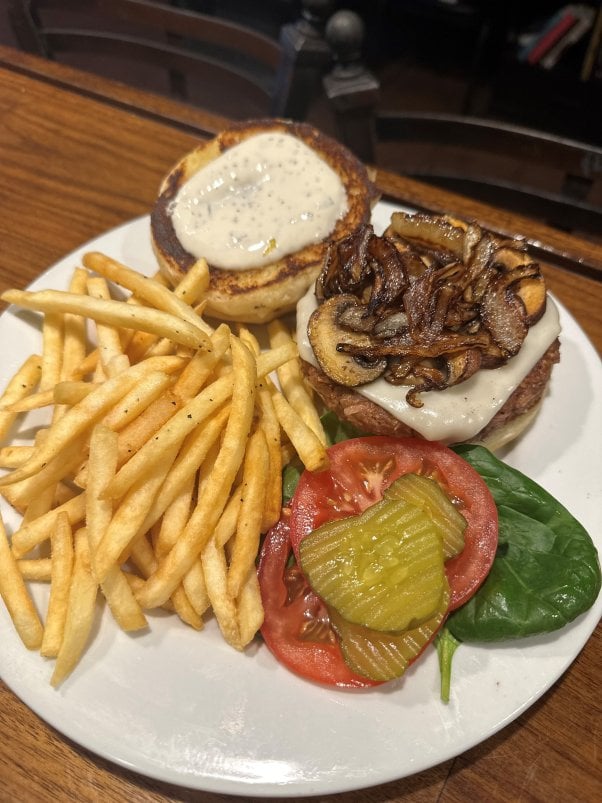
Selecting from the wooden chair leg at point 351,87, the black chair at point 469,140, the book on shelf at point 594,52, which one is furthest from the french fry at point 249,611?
the book on shelf at point 594,52

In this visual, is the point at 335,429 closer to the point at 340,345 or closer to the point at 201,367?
the point at 340,345

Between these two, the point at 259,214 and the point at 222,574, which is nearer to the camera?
the point at 222,574

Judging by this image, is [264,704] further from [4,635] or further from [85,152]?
[85,152]

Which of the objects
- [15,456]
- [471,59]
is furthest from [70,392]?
[471,59]

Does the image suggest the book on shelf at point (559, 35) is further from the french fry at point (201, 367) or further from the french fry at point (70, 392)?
the french fry at point (70, 392)

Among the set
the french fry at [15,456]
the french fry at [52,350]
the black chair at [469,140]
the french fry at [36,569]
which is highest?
the black chair at [469,140]
